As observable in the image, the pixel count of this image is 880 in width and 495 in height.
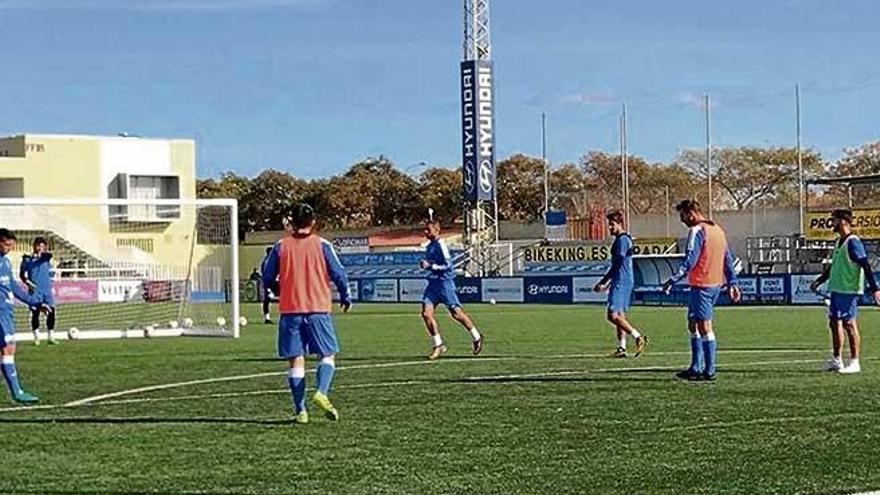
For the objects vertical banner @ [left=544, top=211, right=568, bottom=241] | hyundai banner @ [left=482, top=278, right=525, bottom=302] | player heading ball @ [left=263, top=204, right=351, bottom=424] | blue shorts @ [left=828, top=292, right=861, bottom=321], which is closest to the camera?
player heading ball @ [left=263, top=204, right=351, bottom=424]

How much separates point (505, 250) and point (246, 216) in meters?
38.4

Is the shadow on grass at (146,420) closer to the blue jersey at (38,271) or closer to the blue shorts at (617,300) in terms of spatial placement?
the blue shorts at (617,300)

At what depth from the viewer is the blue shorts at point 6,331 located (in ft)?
50.3

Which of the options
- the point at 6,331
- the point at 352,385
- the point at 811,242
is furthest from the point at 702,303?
the point at 811,242

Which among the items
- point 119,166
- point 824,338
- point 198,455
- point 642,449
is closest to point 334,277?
point 198,455

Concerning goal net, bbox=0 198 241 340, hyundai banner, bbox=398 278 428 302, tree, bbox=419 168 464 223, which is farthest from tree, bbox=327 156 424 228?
goal net, bbox=0 198 241 340

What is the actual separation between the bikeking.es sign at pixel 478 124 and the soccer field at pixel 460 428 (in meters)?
44.6

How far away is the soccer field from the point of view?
31.5ft

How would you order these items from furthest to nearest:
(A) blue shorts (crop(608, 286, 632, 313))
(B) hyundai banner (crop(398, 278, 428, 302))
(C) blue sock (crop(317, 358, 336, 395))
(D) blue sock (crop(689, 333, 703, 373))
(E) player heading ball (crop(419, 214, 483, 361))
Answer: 1. (B) hyundai banner (crop(398, 278, 428, 302))
2. (E) player heading ball (crop(419, 214, 483, 361))
3. (A) blue shorts (crop(608, 286, 632, 313))
4. (D) blue sock (crop(689, 333, 703, 373))
5. (C) blue sock (crop(317, 358, 336, 395))

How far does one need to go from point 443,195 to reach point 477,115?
36542 millimetres

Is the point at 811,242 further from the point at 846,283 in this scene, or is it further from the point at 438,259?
the point at 846,283

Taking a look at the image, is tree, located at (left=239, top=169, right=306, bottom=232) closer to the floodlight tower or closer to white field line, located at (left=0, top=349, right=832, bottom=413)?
the floodlight tower

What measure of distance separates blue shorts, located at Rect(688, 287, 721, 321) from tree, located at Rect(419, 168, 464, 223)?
278 ft

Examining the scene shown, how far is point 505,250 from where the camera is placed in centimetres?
7112
